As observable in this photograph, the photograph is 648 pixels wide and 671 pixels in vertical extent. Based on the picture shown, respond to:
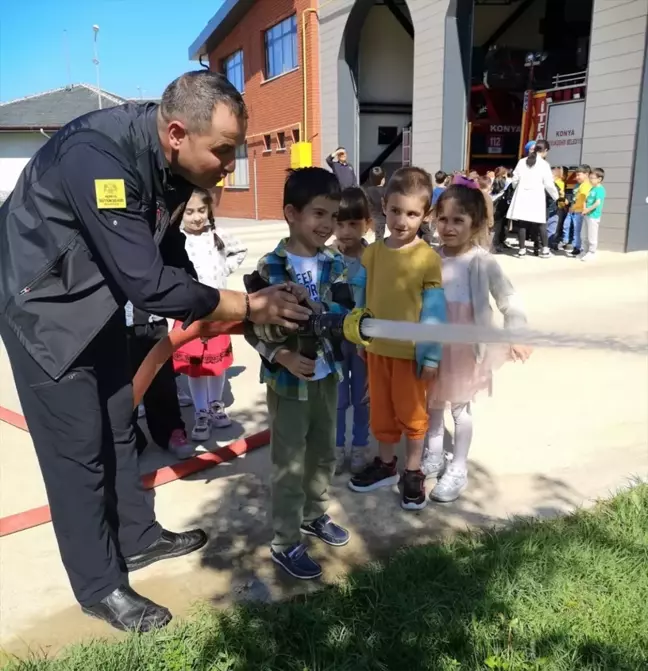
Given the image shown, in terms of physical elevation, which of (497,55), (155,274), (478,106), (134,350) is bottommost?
(134,350)

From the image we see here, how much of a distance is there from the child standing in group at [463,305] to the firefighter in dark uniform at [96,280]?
1207mm

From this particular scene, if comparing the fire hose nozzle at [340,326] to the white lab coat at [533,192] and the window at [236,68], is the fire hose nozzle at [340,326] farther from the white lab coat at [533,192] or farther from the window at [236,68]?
the window at [236,68]

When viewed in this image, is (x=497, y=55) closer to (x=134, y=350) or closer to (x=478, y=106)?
(x=478, y=106)

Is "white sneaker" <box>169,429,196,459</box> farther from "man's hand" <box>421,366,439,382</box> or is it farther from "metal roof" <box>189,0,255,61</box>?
"metal roof" <box>189,0,255,61</box>

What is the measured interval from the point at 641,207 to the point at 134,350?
9.82 metres

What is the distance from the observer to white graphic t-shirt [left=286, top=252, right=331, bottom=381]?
257 cm

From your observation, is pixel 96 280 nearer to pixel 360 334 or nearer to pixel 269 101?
pixel 360 334

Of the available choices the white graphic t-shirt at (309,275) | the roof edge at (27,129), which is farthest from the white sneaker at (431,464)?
the roof edge at (27,129)

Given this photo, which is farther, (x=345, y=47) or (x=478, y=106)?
(x=345, y=47)

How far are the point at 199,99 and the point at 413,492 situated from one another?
6.80 feet

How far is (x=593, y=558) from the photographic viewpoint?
2.61 meters

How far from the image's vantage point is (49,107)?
136 ft

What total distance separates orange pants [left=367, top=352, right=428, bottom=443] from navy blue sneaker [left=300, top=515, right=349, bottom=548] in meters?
0.55

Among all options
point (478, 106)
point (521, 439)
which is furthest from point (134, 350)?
point (478, 106)
